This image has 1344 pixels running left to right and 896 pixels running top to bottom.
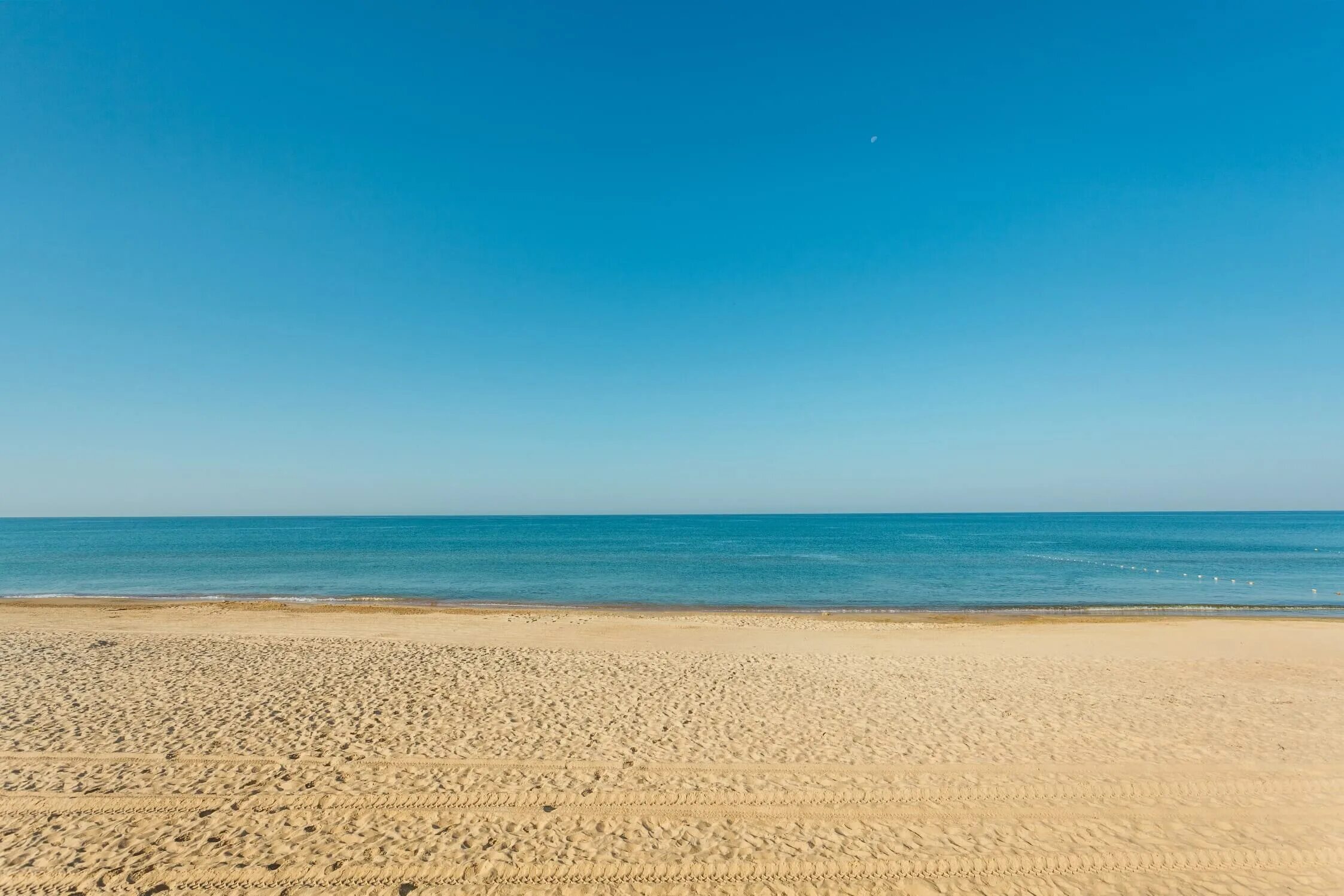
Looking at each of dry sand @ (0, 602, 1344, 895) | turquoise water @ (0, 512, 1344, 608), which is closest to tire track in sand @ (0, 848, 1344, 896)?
dry sand @ (0, 602, 1344, 895)

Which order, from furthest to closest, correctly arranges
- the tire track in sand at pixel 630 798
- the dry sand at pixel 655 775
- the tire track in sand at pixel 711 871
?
the tire track in sand at pixel 630 798 → the dry sand at pixel 655 775 → the tire track in sand at pixel 711 871

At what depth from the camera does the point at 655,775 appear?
855 centimetres

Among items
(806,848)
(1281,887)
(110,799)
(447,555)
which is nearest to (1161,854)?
(1281,887)

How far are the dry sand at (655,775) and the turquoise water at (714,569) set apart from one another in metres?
19.2

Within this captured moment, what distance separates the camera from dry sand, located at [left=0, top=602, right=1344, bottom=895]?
6.44 m

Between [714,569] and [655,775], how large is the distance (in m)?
42.3

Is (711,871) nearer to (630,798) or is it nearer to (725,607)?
(630,798)

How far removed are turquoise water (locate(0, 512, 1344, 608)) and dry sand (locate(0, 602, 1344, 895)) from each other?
62.9 feet

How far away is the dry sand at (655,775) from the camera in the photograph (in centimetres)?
644

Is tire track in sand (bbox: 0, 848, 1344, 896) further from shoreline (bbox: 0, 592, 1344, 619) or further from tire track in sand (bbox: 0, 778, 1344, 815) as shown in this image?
shoreline (bbox: 0, 592, 1344, 619)

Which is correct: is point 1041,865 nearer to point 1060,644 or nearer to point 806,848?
point 806,848

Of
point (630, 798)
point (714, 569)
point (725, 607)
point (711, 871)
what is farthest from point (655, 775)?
point (714, 569)

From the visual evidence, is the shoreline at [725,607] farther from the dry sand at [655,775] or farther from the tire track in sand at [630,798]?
the tire track in sand at [630,798]

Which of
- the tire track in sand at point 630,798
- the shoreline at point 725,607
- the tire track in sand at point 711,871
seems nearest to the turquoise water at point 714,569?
the shoreline at point 725,607
